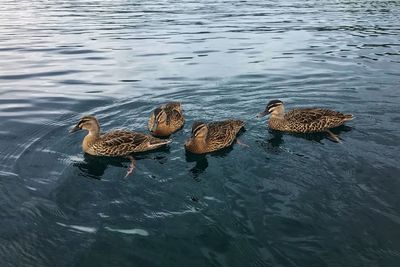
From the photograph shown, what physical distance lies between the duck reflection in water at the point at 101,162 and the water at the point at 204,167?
0.07 meters

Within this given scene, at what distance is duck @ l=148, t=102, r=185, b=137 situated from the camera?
1231 cm

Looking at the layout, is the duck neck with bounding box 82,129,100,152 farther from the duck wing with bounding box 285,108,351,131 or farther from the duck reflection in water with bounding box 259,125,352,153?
the duck wing with bounding box 285,108,351,131

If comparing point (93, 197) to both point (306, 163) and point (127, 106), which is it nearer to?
point (306, 163)

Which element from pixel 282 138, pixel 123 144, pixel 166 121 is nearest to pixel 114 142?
pixel 123 144

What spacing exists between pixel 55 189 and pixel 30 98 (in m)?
8.21

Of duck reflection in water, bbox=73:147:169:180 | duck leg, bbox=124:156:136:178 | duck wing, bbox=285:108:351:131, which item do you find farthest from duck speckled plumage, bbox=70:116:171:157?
duck wing, bbox=285:108:351:131

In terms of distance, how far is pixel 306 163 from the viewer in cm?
1030

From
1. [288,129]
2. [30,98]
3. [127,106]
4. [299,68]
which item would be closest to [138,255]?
[288,129]

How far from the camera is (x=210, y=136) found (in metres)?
11.6

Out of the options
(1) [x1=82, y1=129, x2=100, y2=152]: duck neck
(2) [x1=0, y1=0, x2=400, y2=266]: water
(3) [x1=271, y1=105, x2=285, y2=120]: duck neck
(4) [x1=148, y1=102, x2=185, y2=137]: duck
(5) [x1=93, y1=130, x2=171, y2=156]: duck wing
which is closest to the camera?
(2) [x1=0, y1=0, x2=400, y2=266]: water

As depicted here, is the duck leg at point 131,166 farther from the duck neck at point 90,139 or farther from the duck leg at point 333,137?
the duck leg at point 333,137

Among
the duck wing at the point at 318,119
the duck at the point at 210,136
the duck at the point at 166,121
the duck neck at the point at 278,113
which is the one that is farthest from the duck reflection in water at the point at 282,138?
the duck at the point at 166,121

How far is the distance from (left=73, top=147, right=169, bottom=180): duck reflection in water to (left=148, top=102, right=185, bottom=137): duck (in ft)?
3.00

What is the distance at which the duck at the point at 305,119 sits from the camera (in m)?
12.4
